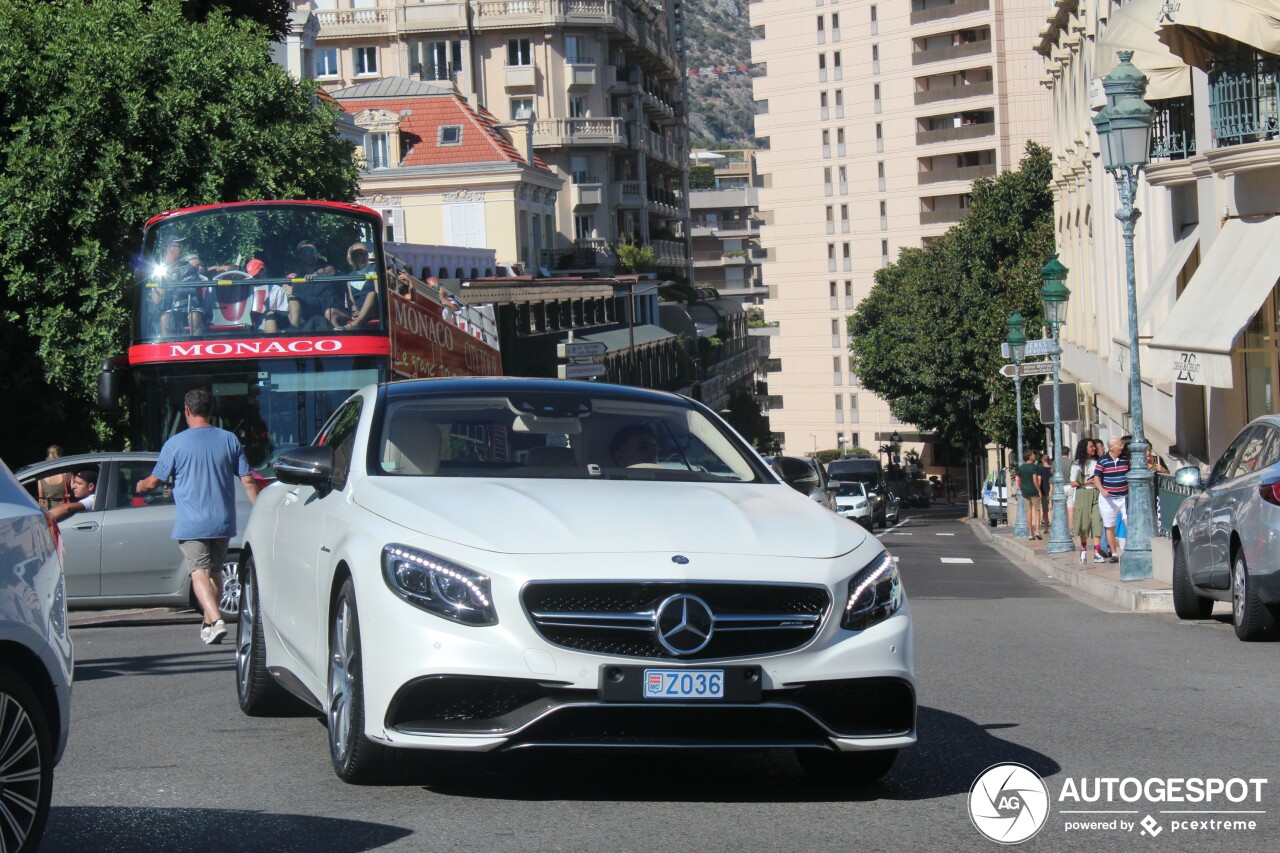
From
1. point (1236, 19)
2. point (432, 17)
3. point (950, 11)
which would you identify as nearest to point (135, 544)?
point (1236, 19)

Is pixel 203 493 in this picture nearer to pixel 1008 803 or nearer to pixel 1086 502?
pixel 1008 803

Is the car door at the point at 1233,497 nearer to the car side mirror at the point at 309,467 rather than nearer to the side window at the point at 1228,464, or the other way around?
the side window at the point at 1228,464

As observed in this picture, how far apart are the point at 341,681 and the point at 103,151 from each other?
2212cm

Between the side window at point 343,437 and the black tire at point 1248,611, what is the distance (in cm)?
705

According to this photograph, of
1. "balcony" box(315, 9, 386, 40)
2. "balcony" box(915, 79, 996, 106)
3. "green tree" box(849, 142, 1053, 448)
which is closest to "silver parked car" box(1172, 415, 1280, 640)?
"green tree" box(849, 142, 1053, 448)

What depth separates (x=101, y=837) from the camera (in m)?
5.98

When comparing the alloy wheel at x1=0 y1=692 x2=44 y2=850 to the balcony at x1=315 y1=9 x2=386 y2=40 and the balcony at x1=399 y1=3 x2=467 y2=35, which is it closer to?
the balcony at x1=399 y1=3 x2=467 y2=35

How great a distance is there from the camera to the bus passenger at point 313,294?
20.1 meters

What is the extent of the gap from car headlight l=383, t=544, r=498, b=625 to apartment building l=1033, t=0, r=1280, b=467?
18.3m

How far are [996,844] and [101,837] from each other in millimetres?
2974

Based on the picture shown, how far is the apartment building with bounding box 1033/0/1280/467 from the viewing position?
920 inches

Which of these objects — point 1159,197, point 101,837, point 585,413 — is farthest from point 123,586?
point 1159,197

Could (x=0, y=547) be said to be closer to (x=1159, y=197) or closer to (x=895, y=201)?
(x=1159, y=197)

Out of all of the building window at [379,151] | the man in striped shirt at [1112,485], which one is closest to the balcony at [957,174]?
the building window at [379,151]
